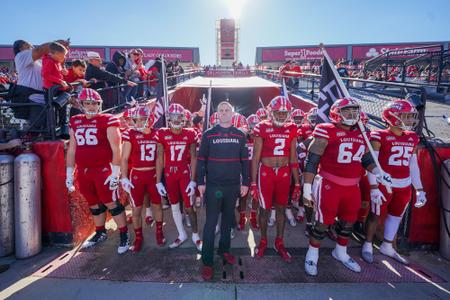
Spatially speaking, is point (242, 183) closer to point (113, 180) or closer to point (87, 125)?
point (113, 180)

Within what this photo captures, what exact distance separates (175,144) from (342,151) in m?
2.26

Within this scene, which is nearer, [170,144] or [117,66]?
[170,144]

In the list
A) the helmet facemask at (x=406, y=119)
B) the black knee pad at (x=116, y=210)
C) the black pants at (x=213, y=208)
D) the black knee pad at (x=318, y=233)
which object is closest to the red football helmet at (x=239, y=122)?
the black pants at (x=213, y=208)

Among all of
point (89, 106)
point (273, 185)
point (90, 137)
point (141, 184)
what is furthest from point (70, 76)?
point (273, 185)

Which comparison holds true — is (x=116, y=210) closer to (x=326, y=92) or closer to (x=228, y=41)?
(x=326, y=92)

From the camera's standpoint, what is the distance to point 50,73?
4742mm

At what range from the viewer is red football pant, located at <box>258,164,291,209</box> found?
4039 millimetres

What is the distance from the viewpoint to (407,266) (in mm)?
3965

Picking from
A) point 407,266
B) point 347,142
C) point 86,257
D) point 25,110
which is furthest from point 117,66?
point 407,266

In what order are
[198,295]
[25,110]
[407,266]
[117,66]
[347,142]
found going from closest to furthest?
[198,295] → [347,142] → [407,266] → [25,110] → [117,66]

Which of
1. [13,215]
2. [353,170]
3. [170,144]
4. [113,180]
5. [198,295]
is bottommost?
[198,295]

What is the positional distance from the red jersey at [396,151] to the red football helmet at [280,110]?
3.87 ft

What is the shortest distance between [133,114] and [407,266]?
14.4 ft

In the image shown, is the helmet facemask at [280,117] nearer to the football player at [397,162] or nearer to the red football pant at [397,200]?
the football player at [397,162]
